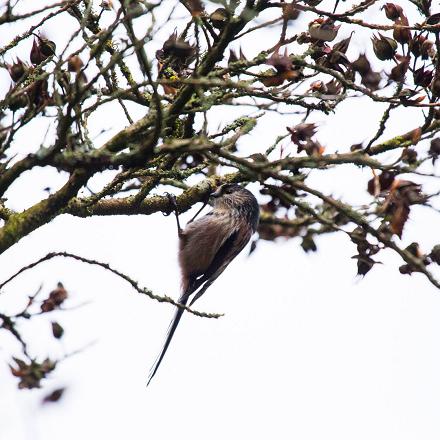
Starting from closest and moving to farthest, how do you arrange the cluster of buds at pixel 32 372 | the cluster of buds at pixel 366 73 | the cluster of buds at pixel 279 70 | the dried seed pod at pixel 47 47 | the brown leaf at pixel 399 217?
the cluster of buds at pixel 32 372, the brown leaf at pixel 399 217, the cluster of buds at pixel 279 70, the cluster of buds at pixel 366 73, the dried seed pod at pixel 47 47

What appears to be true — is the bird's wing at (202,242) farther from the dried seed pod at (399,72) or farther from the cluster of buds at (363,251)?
the dried seed pod at (399,72)

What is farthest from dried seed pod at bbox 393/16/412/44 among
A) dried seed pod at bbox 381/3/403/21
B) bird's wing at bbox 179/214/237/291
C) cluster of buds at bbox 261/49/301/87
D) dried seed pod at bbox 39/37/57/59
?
bird's wing at bbox 179/214/237/291

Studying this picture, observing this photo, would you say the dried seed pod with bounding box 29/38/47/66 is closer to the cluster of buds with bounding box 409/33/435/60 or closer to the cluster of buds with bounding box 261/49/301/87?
the cluster of buds with bounding box 261/49/301/87

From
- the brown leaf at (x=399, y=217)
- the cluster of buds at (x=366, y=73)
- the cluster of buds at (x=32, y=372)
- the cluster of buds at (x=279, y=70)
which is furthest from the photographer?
the cluster of buds at (x=366, y=73)

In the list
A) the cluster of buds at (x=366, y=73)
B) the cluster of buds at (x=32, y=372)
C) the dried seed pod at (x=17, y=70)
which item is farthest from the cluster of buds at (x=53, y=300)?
the cluster of buds at (x=366, y=73)

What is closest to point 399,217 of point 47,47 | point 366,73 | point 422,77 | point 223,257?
point 366,73

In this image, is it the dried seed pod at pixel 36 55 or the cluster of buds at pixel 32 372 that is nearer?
the cluster of buds at pixel 32 372

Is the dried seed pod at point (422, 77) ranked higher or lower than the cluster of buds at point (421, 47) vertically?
lower

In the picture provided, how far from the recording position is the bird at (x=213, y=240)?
6289 mm

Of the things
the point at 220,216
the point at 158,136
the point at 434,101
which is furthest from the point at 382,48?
the point at 220,216

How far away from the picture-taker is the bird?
20.6 ft

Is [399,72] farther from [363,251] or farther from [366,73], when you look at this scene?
[363,251]

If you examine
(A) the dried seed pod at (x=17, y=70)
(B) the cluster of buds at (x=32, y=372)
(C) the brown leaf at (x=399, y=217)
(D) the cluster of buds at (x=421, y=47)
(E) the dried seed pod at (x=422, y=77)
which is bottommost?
(B) the cluster of buds at (x=32, y=372)

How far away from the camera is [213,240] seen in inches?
251
